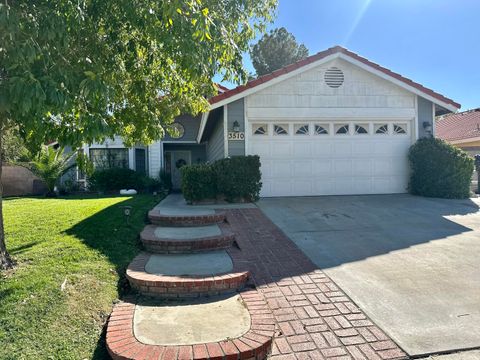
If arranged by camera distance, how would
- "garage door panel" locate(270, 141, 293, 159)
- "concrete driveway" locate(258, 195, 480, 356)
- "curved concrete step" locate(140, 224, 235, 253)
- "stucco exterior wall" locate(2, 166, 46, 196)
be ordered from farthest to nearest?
"stucco exterior wall" locate(2, 166, 46, 196) → "garage door panel" locate(270, 141, 293, 159) → "curved concrete step" locate(140, 224, 235, 253) → "concrete driveway" locate(258, 195, 480, 356)

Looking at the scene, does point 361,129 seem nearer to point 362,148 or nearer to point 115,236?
point 362,148

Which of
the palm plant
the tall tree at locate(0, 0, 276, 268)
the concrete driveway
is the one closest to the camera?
the tall tree at locate(0, 0, 276, 268)

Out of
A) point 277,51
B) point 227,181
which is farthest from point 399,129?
point 277,51

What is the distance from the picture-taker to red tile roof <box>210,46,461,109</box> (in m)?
9.70

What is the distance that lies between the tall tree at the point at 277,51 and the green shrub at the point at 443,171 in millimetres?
20617

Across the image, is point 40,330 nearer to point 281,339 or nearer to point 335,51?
point 281,339

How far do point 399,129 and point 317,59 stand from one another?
346 centimetres

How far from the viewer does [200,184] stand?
9320 millimetres

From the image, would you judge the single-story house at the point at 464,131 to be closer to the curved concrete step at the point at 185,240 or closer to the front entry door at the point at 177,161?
the front entry door at the point at 177,161

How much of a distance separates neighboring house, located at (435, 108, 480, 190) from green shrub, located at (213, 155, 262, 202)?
12.1 meters

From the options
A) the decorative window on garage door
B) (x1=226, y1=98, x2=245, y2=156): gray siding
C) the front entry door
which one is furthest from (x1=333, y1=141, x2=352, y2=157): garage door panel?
the front entry door

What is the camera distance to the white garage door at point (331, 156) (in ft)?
33.2

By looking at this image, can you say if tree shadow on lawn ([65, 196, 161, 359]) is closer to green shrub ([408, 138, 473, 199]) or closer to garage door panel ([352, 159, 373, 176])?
garage door panel ([352, 159, 373, 176])

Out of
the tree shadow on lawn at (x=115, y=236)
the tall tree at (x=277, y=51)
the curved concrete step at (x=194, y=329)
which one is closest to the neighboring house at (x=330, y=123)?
the tree shadow on lawn at (x=115, y=236)
